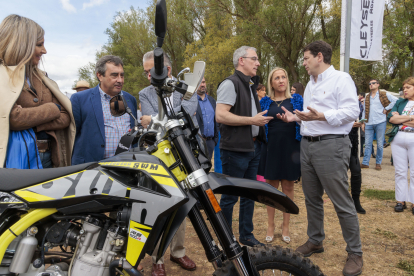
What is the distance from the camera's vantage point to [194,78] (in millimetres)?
1500

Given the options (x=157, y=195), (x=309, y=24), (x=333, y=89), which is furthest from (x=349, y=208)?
(x=309, y=24)

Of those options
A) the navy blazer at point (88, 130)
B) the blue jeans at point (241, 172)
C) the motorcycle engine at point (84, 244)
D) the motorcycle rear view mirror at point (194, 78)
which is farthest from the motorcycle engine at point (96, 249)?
the blue jeans at point (241, 172)

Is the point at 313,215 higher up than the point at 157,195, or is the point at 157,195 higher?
the point at 157,195

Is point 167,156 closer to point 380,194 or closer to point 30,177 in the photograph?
point 30,177

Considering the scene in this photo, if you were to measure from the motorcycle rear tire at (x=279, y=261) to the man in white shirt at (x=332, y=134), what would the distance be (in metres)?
1.28

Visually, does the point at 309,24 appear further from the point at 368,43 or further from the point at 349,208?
the point at 349,208

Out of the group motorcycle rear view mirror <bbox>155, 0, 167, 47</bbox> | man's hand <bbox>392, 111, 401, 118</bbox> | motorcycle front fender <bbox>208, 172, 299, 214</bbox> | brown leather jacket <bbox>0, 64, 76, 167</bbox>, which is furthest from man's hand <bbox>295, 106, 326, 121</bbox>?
man's hand <bbox>392, 111, 401, 118</bbox>

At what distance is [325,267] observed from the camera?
290 centimetres

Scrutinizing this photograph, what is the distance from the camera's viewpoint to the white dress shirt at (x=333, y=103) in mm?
2689

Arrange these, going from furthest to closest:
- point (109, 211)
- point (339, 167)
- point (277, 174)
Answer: point (277, 174)
point (339, 167)
point (109, 211)

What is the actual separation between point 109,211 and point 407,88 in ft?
15.6

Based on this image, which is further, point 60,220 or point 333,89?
point 333,89

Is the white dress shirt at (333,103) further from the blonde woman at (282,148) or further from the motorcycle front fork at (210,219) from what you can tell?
the motorcycle front fork at (210,219)

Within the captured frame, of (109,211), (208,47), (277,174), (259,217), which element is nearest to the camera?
(109,211)
